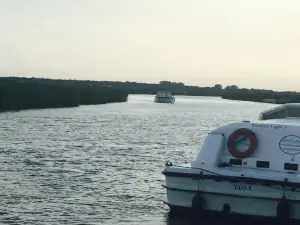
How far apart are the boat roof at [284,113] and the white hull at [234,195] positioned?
4.21 metres

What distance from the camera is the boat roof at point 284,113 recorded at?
22.2 metres

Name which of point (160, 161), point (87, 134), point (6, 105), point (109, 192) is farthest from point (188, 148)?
point (6, 105)

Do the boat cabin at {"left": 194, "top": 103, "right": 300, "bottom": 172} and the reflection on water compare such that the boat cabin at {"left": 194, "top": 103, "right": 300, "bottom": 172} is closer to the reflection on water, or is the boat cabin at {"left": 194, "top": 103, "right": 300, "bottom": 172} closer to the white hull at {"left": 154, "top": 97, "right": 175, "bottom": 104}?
the reflection on water

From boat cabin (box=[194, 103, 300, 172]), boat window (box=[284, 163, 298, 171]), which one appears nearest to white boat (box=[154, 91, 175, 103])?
boat cabin (box=[194, 103, 300, 172])

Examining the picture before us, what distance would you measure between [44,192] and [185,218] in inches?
260

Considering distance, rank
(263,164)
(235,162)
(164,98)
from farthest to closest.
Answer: (164,98)
(235,162)
(263,164)

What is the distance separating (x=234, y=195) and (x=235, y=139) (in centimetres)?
210

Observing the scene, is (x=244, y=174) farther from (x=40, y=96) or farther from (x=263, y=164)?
(x=40, y=96)

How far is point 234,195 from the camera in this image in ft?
60.5

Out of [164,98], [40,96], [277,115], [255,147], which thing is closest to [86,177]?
[277,115]

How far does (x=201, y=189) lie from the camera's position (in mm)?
18766

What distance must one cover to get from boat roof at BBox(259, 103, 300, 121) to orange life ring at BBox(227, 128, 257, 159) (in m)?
2.25

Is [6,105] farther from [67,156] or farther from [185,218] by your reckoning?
[185,218]

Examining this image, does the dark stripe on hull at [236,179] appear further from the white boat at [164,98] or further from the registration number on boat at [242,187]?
the white boat at [164,98]
